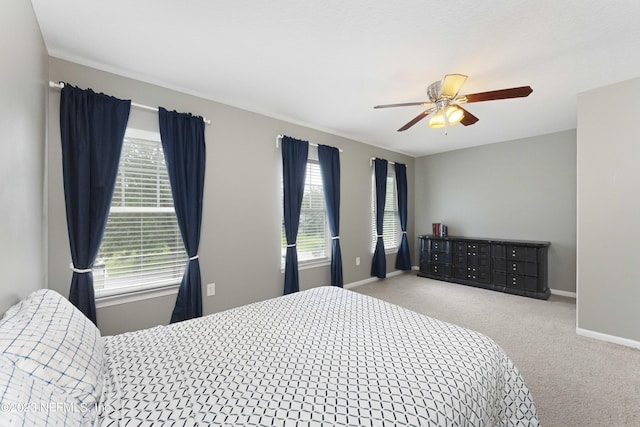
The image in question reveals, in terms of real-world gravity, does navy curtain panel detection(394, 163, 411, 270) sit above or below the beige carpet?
above

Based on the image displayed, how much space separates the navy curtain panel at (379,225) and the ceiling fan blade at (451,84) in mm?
2530

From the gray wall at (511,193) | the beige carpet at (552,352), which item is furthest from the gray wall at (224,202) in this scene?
the gray wall at (511,193)

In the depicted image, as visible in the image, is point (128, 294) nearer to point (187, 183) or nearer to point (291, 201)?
point (187, 183)

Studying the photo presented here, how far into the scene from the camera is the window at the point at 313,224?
3953 mm

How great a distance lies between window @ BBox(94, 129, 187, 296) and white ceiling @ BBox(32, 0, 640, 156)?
742mm

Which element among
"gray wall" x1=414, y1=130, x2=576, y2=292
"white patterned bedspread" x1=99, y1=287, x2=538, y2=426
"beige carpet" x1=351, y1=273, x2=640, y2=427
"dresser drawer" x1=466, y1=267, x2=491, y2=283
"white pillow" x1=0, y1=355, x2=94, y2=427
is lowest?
"beige carpet" x1=351, y1=273, x2=640, y2=427

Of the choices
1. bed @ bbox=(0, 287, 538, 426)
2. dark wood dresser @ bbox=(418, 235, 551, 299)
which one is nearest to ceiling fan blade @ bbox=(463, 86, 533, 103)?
bed @ bbox=(0, 287, 538, 426)

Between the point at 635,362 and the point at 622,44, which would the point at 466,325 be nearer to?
the point at 635,362

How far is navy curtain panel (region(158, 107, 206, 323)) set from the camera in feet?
8.67

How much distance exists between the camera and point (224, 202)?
121 inches

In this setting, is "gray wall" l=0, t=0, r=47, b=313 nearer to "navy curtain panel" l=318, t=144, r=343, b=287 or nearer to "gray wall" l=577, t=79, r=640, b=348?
"navy curtain panel" l=318, t=144, r=343, b=287

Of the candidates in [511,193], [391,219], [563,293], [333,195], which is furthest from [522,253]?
[333,195]

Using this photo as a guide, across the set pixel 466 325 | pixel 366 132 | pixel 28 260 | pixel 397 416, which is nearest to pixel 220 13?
pixel 28 260

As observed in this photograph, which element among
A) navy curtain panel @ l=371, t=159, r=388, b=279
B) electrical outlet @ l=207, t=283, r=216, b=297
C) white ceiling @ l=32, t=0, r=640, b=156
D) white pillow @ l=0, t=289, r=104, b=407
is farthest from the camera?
navy curtain panel @ l=371, t=159, r=388, b=279
